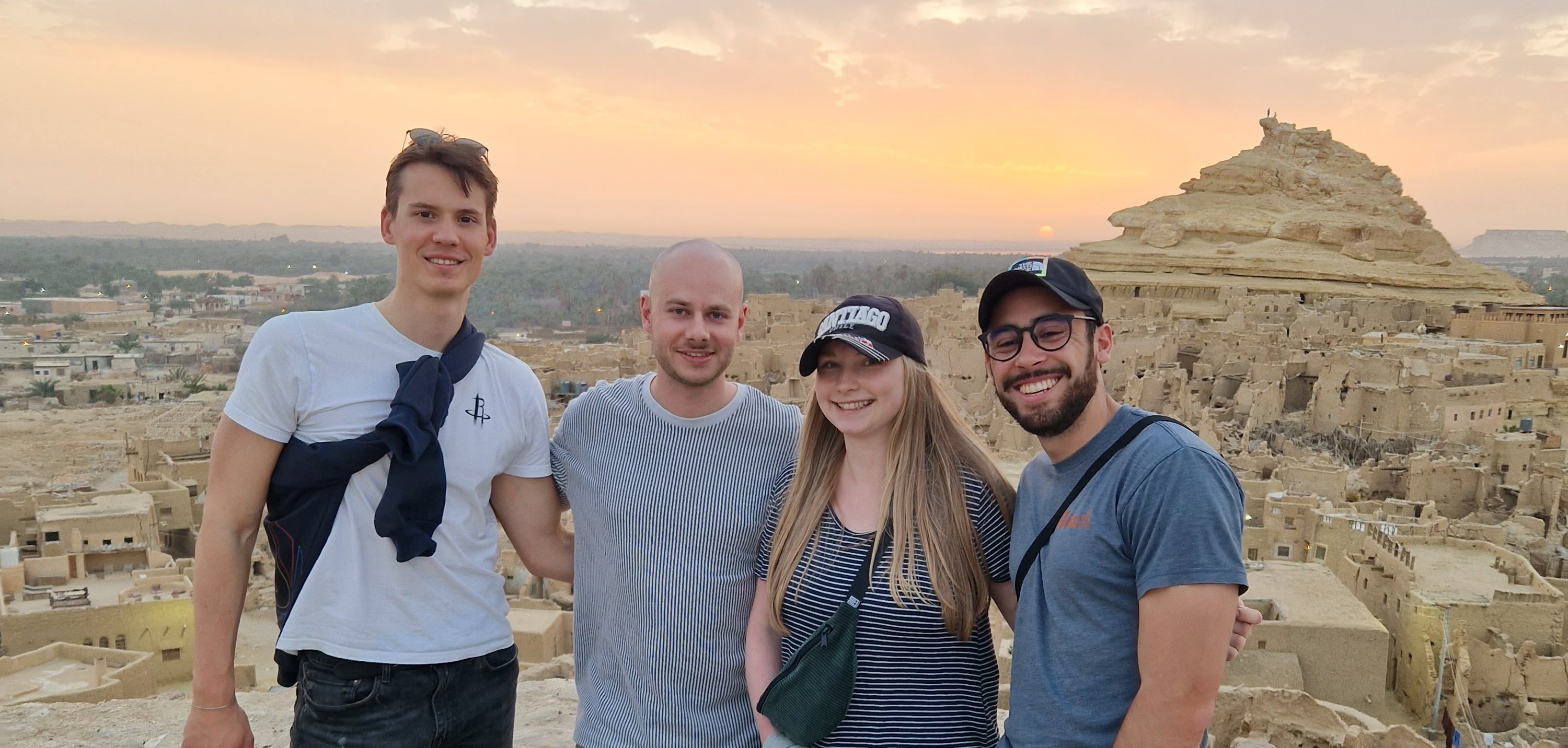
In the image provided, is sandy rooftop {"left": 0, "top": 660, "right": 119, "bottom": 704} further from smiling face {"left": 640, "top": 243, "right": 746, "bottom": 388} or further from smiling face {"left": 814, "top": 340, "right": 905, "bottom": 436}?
smiling face {"left": 814, "top": 340, "right": 905, "bottom": 436}

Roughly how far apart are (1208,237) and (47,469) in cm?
4195

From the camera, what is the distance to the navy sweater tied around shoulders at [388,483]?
2145 millimetres

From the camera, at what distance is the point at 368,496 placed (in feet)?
7.20

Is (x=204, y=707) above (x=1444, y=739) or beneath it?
above

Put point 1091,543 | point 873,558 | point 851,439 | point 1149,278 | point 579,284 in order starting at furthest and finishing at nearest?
point 579,284
point 1149,278
point 851,439
point 873,558
point 1091,543

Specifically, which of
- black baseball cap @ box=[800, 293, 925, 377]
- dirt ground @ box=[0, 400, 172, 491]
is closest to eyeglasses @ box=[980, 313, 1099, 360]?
black baseball cap @ box=[800, 293, 925, 377]

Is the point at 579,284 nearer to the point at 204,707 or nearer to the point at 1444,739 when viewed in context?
the point at 1444,739

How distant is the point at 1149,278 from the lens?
39.3m

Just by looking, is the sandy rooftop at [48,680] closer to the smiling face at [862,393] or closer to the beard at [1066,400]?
the smiling face at [862,393]

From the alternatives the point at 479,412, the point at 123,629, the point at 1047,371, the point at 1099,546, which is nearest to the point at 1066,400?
the point at 1047,371

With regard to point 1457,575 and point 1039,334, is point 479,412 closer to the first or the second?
point 1039,334

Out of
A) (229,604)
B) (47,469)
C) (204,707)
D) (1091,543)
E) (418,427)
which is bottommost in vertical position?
(47,469)

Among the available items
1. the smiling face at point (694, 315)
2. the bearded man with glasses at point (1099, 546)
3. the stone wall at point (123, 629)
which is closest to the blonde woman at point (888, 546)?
the bearded man with glasses at point (1099, 546)

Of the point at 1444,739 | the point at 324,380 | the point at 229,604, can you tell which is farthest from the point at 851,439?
the point at 1444,739
